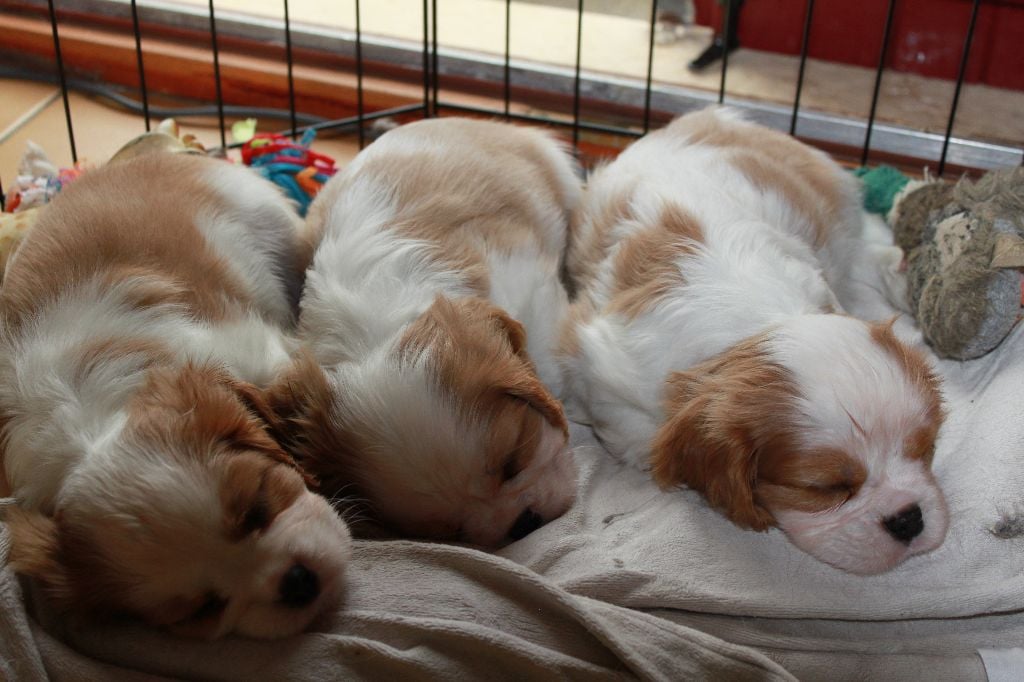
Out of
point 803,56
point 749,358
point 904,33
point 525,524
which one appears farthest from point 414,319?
point 904,33

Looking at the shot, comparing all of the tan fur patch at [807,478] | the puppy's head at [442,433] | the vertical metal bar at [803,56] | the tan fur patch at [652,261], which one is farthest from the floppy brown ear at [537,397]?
the vertical metal bar at [803,56]

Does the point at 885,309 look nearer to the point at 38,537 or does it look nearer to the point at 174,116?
the point at 38,537

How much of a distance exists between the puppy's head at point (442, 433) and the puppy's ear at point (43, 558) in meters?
0.55

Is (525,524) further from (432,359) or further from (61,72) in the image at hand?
(61,72)

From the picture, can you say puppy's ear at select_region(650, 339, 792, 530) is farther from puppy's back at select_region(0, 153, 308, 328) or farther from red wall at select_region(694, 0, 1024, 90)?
red wall at select_region(694, 0, 1024, 90)

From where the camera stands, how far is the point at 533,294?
116 inches

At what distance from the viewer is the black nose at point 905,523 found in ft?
7.31

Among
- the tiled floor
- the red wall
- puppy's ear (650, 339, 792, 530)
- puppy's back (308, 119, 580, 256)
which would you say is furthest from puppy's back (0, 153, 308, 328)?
the red wall

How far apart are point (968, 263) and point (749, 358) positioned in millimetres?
934

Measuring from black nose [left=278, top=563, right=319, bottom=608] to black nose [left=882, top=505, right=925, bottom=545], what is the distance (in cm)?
117

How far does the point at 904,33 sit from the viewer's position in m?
5.14

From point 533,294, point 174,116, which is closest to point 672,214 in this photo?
point 533,294

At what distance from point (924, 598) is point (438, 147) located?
6.09ft

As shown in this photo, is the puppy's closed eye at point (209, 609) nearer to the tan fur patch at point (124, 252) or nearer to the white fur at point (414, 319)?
the white fur at point (414, 319)
